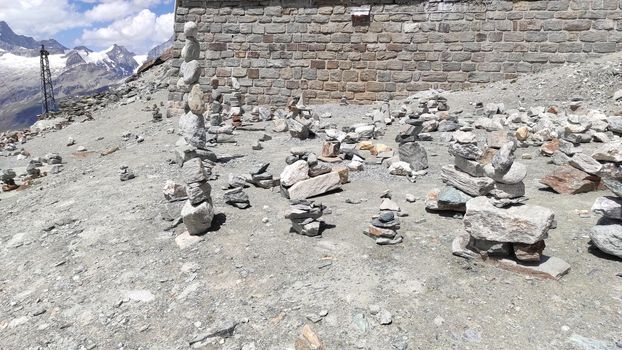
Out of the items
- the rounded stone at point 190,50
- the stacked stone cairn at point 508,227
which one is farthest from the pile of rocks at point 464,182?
the rounded stone at point 190,50

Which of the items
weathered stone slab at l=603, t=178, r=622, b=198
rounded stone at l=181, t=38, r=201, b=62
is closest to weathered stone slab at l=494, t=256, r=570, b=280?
weathered stone slab at l=603, t=178, r=622, b=198

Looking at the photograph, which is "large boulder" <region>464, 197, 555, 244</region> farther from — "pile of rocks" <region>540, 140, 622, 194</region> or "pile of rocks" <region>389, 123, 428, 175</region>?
"pile of rocks" <region>389, 123, 428, 175</region>

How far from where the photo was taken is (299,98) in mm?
12844

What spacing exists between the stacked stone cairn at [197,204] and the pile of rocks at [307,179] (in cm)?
109

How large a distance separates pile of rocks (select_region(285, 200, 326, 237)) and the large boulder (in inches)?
56.9

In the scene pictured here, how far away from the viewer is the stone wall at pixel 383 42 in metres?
11.2

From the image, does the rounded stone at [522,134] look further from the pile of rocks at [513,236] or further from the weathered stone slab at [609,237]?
the pile of rocks at [513,236]

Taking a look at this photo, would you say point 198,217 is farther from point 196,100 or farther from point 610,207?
point 610,207

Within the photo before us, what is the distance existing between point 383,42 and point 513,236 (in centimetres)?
937

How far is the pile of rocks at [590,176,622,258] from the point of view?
12.1 feet

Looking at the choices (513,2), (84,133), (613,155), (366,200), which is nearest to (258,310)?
(366,200)

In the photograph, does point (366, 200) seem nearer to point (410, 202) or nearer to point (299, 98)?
point (410, 202)

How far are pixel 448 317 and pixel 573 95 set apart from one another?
8.54 meters

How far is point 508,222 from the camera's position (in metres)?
3.62
